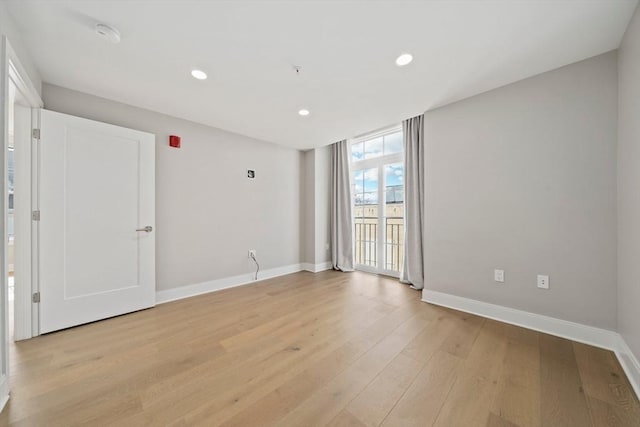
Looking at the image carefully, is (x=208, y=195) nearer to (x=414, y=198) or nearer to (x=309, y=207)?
(x=309, y=207)

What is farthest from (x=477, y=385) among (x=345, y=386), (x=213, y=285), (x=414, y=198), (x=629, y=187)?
(x=213, y=285)

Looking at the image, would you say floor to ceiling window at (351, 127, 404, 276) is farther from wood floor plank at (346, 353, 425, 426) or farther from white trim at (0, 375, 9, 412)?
white trim at (0, 375, 9, 412)

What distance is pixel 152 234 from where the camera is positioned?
2.69 metres

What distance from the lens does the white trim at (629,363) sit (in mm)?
1402

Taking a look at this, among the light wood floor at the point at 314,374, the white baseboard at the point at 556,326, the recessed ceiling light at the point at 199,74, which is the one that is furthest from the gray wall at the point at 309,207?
the recessed ceiling light at the point at 199,74

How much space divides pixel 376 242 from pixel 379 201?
72cm

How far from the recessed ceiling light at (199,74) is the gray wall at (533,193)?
2462 millimetres

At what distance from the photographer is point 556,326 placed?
202cm

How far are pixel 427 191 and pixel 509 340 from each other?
1623 millimetres

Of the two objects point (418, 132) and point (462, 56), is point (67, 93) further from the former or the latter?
point (418, 132)

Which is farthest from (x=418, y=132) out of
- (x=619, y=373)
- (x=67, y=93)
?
(x=67, y=93)

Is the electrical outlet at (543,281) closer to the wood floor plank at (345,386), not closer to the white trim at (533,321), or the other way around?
the white trim at (533,321)

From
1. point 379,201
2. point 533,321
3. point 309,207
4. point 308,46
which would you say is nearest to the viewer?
point 308,46

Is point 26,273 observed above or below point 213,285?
above
